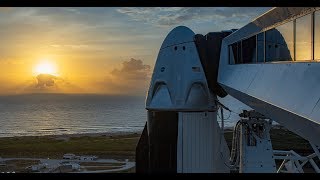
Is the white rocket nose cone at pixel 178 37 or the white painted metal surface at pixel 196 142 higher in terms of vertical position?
the white rocket nose cone at pixel 178 37

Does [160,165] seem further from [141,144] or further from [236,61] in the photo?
[236,61]

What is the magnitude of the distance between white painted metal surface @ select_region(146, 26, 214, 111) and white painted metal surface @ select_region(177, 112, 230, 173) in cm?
31

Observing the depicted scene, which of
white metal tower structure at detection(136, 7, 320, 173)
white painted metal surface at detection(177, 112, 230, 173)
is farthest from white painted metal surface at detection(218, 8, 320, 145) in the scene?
white painted metal surface at detection(177, 112, 230, 173)

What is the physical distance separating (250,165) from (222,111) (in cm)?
189

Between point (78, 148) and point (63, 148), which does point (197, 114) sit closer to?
point (78, 148)

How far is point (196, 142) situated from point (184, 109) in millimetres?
1054

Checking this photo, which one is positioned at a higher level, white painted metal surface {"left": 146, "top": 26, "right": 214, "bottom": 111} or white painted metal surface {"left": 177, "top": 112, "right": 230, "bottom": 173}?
white painted metal surface {"left": 146, "top": 26, "right": 214, "bottom": 111}

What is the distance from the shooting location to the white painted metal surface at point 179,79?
13.1 metres

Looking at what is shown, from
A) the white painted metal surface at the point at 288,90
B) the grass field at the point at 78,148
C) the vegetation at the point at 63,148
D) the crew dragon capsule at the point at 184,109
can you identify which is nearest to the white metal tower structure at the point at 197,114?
the crew dragon capsule at the point at 184,109

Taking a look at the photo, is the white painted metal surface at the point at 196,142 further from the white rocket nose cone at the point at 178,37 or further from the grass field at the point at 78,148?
the grass field at the point at 78,148

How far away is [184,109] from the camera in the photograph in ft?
42.6

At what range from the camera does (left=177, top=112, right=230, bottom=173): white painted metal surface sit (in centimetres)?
1290

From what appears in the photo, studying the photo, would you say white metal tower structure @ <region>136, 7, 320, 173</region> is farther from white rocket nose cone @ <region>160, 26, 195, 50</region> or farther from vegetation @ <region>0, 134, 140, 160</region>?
vegetation @ <region>0, 134, 140, 160</region>

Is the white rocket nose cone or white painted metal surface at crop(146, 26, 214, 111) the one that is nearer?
white painted metal surface at crop(146, 26, 214, 111)
